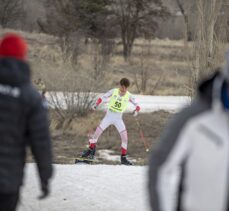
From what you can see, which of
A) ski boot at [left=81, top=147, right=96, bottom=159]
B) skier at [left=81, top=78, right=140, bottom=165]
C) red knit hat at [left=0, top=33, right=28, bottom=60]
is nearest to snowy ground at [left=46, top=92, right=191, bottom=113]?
skier at [left=81, top=78, right=140, bottom=165]

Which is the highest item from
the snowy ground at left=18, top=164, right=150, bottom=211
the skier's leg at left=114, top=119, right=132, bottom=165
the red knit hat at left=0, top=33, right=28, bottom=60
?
the red knit hat at left=0, top=33, right=28, bottom=60

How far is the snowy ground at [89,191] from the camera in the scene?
20.3 feet

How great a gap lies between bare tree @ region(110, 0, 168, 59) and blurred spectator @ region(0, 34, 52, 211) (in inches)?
1290

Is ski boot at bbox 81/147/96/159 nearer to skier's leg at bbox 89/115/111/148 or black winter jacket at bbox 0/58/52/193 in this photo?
skier's leg at bbox 89/115/111/148

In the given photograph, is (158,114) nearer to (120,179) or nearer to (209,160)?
(120,179)

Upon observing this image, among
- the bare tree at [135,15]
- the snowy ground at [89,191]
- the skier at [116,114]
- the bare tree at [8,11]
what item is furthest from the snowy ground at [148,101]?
the bare tree at [8,11]

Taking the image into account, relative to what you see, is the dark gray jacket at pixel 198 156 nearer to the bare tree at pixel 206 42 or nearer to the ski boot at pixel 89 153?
the ski boot at pixel 89 153

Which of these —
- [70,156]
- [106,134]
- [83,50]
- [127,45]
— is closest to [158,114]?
[106,134]

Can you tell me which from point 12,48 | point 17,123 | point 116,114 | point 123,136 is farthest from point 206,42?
point 17,123

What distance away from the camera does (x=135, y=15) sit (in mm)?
38219

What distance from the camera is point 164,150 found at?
266 cm

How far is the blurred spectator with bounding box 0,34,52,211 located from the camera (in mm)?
3596

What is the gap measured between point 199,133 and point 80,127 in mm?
12649

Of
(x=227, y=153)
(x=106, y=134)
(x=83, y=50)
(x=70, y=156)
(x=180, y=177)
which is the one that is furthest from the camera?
(x=83, y=50)
